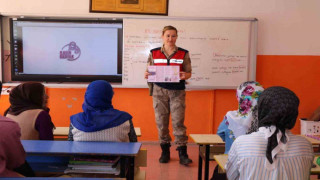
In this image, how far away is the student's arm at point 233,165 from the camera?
1.60 metres

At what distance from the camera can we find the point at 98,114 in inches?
81.0

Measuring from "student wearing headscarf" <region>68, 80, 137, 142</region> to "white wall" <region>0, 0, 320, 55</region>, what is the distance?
265 centimetres

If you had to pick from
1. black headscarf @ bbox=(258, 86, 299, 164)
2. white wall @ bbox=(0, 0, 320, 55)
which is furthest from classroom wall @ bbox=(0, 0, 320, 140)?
black headscarf @ bbox=(258, 86, 299, 164)

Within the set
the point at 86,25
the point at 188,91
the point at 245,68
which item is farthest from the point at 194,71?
the point at 86,25

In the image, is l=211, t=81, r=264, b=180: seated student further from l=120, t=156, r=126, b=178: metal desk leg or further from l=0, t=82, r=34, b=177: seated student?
l=0, t=82, r=34, b=177: seated student

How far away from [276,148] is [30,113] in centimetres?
172

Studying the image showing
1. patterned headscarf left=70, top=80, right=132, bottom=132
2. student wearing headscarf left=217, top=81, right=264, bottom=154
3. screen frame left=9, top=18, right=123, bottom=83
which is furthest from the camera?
screen frame left=9, top=18, right=123, bottom=83

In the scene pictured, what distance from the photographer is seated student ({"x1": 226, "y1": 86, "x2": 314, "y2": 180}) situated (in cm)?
150

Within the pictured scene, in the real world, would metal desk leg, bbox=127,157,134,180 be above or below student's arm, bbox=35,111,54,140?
below

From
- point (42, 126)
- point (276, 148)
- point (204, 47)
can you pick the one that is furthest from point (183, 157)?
point (276, 148)

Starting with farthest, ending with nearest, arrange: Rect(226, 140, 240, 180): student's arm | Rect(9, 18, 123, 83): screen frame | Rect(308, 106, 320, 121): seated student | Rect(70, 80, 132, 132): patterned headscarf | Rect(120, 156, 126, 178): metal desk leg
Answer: Rect(308, 106, 320, 121): seated student, Rect(9, 18, 123, 83): screen frame, Rect(70, 80, 132, 132): patterned headscarf, Rect(120, 156, 126, 178): metal desk leg, Rect(226, 140, 240, 180): student's arm

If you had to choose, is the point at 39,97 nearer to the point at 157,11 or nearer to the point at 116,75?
the point at 116,75

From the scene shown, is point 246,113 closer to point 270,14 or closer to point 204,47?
point 204,47

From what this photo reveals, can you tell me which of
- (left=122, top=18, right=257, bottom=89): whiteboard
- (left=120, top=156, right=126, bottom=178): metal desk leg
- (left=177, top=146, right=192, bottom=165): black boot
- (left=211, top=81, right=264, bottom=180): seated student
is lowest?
(left=177, top=146, right=192, bottom=165): black boot
